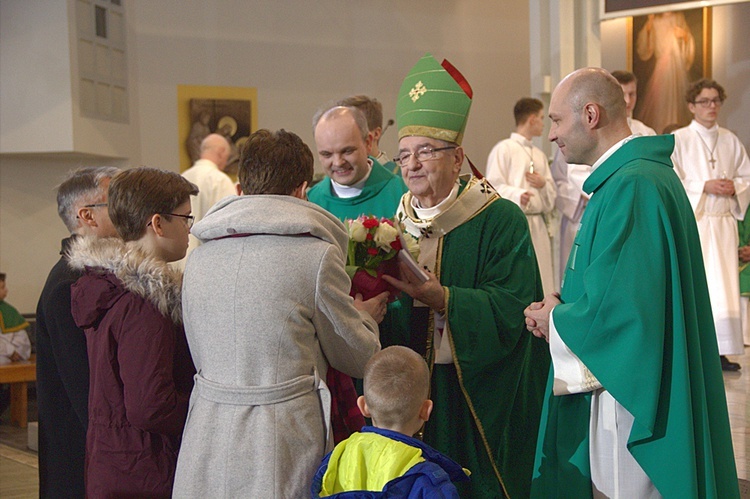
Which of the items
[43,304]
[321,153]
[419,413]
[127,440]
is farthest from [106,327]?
[321,153]

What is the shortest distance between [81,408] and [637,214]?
195 cm

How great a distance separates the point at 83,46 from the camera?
358 inches

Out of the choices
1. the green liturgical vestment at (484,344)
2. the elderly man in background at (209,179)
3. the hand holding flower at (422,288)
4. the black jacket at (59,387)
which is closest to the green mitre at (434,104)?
the green liturgical vestment at (484,344)

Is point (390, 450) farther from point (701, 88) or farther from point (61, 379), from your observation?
point (701, 88)

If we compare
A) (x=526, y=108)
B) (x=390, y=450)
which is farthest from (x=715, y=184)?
(x=390, y=450)

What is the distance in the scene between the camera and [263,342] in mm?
2393

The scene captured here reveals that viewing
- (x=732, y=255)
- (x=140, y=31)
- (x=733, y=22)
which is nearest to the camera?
(x=732, y=255)

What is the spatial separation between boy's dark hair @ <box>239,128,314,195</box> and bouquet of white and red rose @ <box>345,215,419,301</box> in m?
0.50

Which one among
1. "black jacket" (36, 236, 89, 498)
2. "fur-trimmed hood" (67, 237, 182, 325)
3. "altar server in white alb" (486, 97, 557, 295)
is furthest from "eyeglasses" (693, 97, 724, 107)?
"fur-trimmed hood" (67, 237, 182, 325)

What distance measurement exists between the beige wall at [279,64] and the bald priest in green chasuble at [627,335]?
24.9ft

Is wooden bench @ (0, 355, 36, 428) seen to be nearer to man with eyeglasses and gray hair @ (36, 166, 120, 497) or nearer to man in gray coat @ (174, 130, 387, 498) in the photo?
man with eyeglasses and gray hair @ (36, 166, 120, 497)

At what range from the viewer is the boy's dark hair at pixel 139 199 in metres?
2.76

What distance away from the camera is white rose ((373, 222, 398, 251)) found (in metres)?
2.98

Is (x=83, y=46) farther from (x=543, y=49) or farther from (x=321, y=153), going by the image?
(x=321, y=153)
